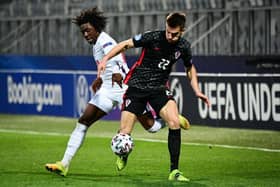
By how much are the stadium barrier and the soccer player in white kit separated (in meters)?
6.48

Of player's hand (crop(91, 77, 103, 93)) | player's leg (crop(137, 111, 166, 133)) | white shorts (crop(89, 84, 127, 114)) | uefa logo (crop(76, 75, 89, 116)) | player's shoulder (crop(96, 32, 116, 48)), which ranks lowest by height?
uefa logo (crop(76, 75, 89, 116))

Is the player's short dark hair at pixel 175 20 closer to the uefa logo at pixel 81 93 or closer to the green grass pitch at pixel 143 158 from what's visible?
the green grass pitch at pixel 143 158

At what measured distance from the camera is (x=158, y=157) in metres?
15.4

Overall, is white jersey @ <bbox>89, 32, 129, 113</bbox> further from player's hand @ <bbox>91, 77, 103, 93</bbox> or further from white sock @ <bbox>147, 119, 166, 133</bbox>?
white sock @ <bbox>147, 119, 166, 133</bbox>

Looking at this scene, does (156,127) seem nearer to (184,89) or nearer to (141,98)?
(141,98)

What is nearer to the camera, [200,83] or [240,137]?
[240,137]

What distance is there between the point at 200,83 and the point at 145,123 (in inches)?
321

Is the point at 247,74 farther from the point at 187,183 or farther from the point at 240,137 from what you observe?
the point at 187,183

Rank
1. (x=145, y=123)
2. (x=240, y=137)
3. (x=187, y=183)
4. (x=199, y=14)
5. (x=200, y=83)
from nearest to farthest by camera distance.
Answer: (x=187, y=183) → (x=145, y=123) → (x=240, y=137) → (x=200, y=83) → (x=199, y=14)

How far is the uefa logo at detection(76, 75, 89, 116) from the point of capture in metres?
24.4

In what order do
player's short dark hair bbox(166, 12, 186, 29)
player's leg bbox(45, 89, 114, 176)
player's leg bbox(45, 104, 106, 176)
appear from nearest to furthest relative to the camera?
player's short dark hair bbox(166, 12, 186, 29) < player's leg bbox(45, 104, 106, 176) < player's leg bbox(45, 89, 114, 176)

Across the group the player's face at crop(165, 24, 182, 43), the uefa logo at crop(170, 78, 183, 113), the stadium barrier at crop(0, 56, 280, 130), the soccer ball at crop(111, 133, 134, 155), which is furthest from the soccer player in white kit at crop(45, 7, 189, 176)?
the uefa logo at crop(170, 78, 183, 113)

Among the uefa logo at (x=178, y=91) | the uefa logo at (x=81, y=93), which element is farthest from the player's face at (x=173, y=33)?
the uefa logo at (x=81, y=93)

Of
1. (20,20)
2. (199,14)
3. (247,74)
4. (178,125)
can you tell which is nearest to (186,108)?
(247,74)
